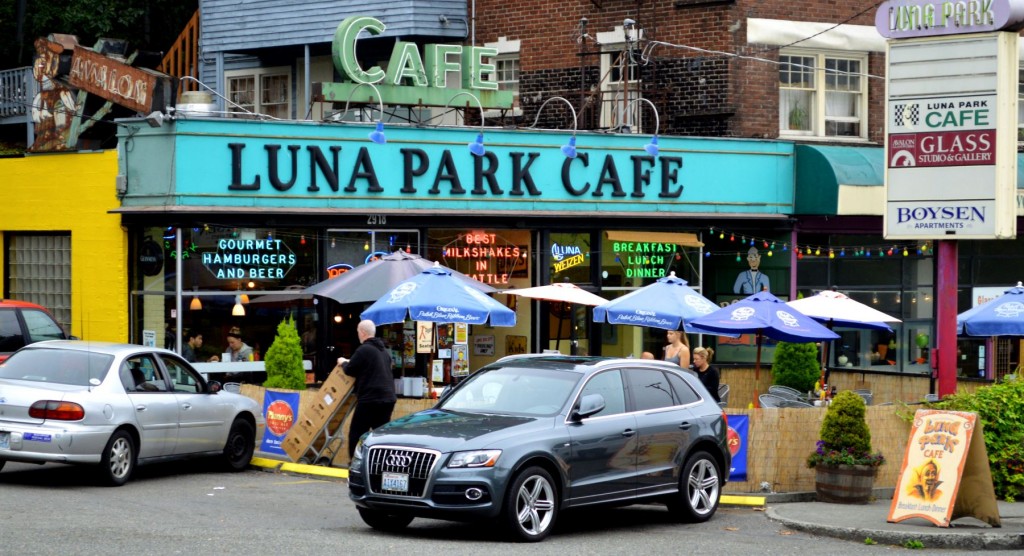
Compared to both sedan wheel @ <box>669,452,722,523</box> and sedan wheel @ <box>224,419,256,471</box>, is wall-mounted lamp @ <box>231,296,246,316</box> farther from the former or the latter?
sedan wheel @ <box>669,452,722,523</box>

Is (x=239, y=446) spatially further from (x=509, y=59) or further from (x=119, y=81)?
(x=509, y=59)

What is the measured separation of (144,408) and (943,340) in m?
8.88

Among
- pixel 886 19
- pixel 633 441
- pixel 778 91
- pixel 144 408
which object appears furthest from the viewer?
pixel 778 91

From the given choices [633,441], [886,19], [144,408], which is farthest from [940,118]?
[144,408]

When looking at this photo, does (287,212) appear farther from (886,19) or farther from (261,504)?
(886,19)

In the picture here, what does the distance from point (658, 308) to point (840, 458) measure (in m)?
4.42

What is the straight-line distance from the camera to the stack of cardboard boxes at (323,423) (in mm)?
16734

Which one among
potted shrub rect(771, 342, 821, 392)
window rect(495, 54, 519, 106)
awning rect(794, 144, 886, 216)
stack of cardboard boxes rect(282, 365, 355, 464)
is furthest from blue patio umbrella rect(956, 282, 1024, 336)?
window rect(495, 54, 519, 106)

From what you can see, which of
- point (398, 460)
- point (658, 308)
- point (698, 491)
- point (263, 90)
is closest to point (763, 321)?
point (658, 308)

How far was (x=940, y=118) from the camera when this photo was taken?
15.9 meters

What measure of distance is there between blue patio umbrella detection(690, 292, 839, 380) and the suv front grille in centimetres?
755

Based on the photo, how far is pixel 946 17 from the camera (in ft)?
52.5

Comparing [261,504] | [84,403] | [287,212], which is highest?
[287,212]

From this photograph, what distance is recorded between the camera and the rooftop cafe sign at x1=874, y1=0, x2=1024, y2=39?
1564 centimetres
